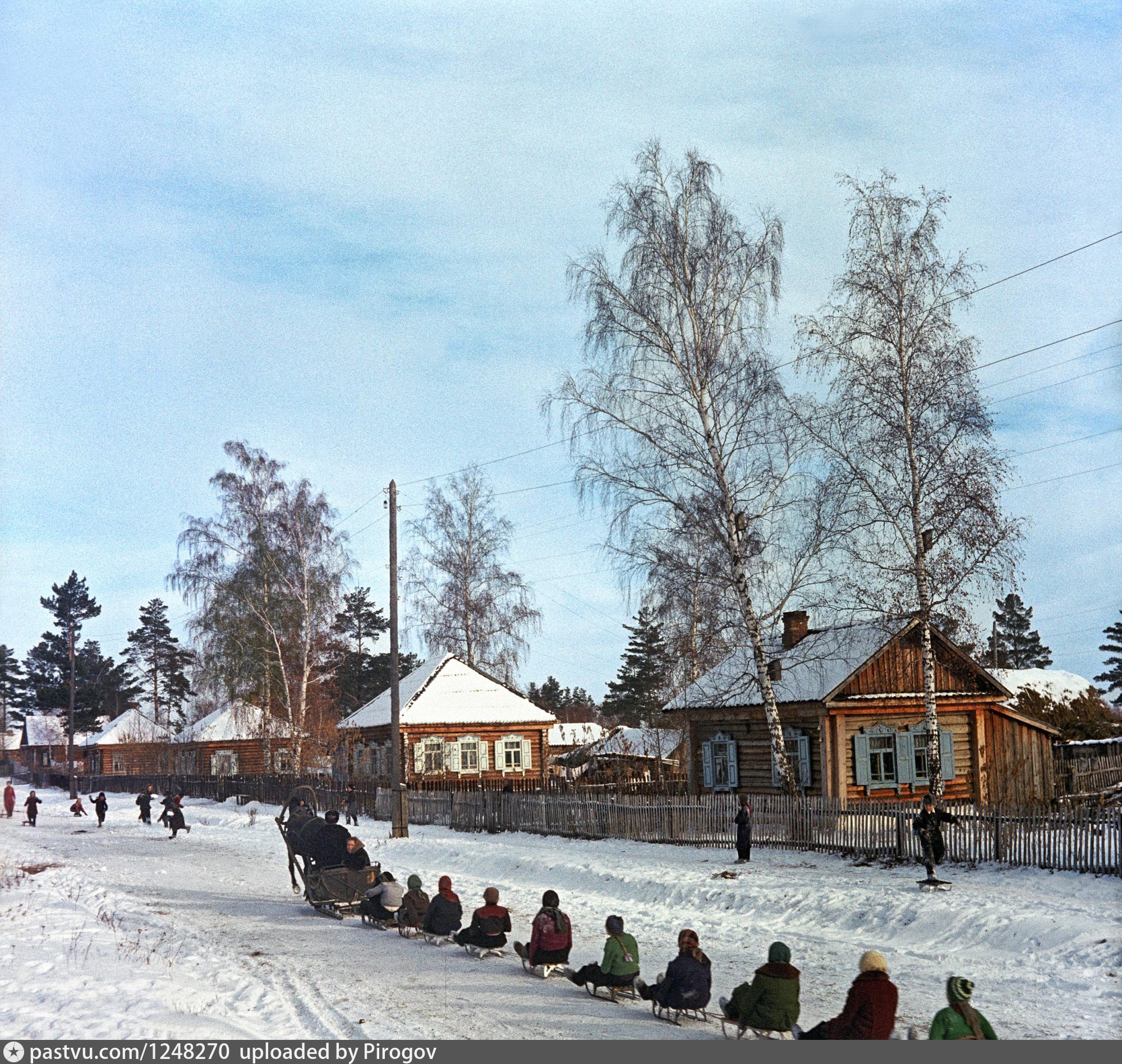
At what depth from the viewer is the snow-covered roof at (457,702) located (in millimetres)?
42844

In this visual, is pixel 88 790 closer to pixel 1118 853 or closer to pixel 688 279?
pixel 688 279

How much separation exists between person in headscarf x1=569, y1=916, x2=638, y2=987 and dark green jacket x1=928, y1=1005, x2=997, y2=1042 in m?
4.20

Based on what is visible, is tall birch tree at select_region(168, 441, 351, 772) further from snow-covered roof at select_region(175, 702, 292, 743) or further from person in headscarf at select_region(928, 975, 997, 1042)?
person in headscarf at select_region(928, 975, 997, 1042)

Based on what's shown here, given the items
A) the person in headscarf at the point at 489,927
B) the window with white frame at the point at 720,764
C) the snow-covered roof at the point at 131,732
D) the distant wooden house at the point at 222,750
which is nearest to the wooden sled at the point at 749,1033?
the person in headscarf at the point at 489,927

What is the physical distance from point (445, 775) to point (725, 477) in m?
23.7

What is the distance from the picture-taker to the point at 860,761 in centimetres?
2781

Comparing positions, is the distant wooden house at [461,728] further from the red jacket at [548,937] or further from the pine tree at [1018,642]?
the pine tree at [1018,642]

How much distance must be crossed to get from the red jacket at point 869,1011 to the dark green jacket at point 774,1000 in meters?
0.85

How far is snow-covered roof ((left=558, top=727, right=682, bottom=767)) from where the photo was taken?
2105 inches

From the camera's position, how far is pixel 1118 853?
53.1 ft

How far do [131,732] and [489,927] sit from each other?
6863cm

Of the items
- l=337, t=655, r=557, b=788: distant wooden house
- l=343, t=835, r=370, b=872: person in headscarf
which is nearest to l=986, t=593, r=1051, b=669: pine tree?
l=337, t=655, r=557, b=788: distant wooden house

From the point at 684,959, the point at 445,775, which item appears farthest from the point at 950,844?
the point at 445,775

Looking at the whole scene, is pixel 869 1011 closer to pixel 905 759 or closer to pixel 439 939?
pixel 439 939
